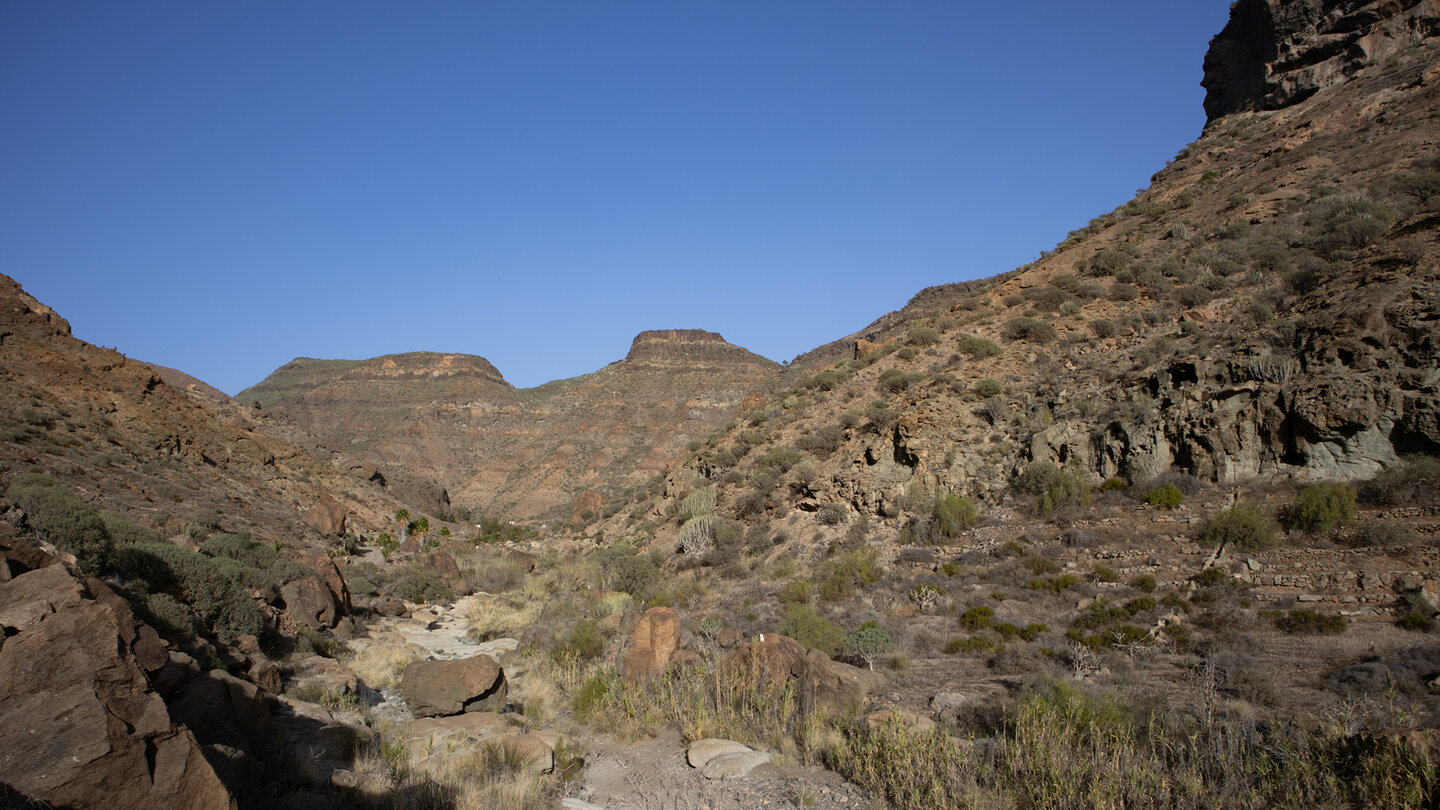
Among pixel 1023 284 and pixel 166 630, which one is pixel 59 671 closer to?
pixel 166 630

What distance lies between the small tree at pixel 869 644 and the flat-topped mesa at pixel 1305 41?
34098 mm

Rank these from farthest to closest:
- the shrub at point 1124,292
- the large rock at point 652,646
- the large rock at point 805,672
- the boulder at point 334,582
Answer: the shrub at point 1124,292
the boulder at point 334,582
the large rock at point 652,646
the large rock at point 805,672

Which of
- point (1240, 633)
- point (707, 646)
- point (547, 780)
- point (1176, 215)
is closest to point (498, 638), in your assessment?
point (707, 646)

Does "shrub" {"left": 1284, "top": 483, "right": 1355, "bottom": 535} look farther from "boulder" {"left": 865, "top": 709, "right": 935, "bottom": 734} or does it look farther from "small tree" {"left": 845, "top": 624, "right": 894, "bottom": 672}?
"boulder" {"left": 865, "top": 709, "right": 935, "bottom": 734}

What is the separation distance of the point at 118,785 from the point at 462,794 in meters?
2.61

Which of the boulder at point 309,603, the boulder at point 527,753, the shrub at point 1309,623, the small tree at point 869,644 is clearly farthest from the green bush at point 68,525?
the shrub at point 1309,623

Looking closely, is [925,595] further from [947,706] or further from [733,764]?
[733,764]

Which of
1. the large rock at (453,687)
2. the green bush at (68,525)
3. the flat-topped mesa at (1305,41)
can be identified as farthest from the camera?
the flat-topped mesa at (1305,41)

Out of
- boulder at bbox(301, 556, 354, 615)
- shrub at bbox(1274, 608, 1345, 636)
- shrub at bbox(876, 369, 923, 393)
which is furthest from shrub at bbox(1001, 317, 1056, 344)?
boulder at bbox(301, 556, 354, 615)

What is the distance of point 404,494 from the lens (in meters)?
44.7

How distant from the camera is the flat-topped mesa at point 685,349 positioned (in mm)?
79500

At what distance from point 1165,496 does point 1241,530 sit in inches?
74.4

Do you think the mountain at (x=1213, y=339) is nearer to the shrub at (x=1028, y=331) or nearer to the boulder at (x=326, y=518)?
the shrub at (x=1028, y=331)

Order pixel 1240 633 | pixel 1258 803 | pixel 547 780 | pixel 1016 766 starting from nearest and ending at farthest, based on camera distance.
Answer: pixel 1258 803
pixel 1016 766
pixel 547 780
pixel 1240 633
